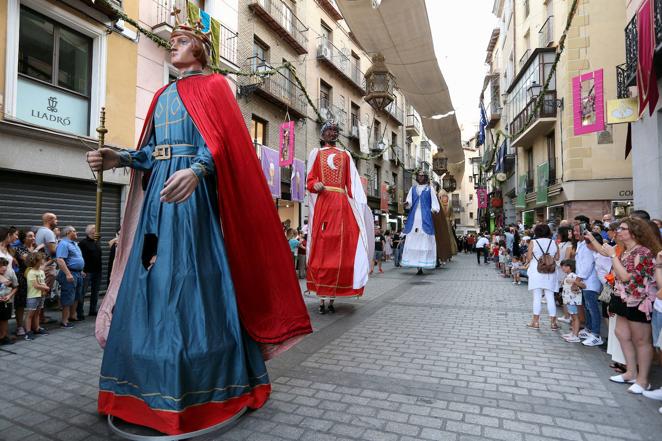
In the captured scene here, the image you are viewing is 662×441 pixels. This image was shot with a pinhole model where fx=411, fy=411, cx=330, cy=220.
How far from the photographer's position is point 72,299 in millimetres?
5871

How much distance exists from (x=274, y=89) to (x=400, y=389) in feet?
47.8

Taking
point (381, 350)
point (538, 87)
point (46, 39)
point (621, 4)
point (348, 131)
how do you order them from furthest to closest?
point (348, 131), point (538, 87), point (621, 4), point (46, 39), point (381, 350)

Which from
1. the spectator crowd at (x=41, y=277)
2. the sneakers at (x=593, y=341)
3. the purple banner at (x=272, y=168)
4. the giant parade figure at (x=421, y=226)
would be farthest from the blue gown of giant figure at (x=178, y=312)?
the purple banner at (x=272, y=168)

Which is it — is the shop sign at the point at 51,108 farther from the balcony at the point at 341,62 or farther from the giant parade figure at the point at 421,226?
the balcony at the point at 341,62

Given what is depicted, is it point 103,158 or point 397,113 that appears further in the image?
point 397,113

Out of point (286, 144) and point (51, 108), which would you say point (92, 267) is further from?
point (286, 144)

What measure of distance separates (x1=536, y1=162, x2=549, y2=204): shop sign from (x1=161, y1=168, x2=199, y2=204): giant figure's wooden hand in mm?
18837

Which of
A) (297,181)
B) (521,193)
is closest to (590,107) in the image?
(297,181)

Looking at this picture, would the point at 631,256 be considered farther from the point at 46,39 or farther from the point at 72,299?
the point at 46,39

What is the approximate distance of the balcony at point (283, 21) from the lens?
14617 mm

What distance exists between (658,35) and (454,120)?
3.28m

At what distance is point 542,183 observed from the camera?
61.5 ft

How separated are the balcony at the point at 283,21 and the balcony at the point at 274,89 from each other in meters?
1.53

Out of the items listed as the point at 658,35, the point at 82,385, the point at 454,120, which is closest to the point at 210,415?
the point at 82,385
